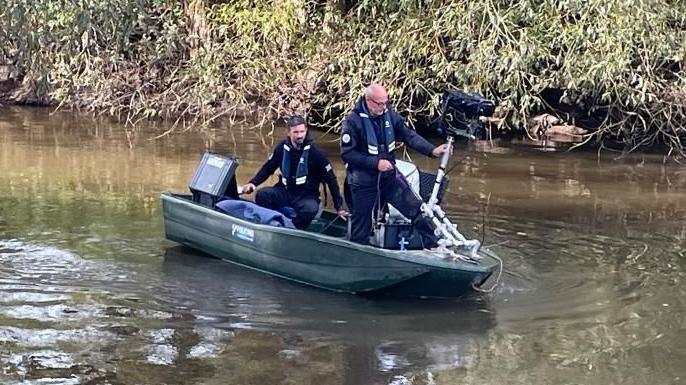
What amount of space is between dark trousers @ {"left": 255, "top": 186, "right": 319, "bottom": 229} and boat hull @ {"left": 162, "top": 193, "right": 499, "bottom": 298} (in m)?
0.38

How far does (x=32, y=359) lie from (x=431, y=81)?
33.9ft

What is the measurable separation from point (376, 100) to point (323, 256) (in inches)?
45.2

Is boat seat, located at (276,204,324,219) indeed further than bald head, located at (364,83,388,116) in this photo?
Yes

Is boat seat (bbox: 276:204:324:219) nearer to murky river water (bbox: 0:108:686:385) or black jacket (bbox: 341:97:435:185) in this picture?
murky river water (bbox: 0:108:686:385)

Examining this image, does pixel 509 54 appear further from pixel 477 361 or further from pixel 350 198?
pixel 477 361

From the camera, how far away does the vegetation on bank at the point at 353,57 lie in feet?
45.1

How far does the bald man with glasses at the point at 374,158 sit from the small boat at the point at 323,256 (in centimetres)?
30

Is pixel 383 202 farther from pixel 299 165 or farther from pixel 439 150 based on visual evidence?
pixel 299 165

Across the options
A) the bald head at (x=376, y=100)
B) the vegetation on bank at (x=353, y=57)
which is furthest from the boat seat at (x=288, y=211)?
the vegetation on bank at (x=353, y=57)

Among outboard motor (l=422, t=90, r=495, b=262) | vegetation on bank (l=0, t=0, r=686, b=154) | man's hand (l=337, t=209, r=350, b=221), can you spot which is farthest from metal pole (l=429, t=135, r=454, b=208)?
vegetation on bank (l=0, t=0, r=686, b=154)

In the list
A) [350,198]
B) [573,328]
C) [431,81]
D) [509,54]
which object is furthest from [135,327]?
[431,81]

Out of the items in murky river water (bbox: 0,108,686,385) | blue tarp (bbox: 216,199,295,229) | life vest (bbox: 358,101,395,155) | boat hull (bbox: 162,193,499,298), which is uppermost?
life vest (bbox: 358,101,395,155)

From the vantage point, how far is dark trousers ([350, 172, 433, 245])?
23.5ft

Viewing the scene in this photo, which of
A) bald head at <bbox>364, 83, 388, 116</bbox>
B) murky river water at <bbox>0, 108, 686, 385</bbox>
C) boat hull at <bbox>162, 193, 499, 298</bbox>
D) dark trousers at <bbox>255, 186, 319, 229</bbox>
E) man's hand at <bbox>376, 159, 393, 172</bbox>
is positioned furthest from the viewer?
dark trousers at <bbox>255, 186, 319, 229</bbox>
